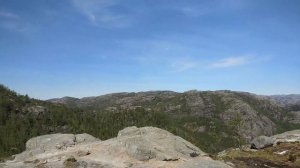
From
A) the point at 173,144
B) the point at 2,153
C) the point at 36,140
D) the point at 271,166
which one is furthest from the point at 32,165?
the point at 2,153

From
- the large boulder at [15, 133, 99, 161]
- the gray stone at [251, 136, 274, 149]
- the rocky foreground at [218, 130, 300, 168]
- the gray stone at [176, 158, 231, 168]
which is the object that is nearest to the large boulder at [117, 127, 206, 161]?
the gray stone at [176, 158, 231, 168]

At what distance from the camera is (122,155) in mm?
36500

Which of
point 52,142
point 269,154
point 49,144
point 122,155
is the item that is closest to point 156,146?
point 122,155

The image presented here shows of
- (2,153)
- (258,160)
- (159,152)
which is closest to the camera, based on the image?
(159,152)

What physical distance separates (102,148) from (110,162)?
3660 mm

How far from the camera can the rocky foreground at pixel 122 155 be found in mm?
34844

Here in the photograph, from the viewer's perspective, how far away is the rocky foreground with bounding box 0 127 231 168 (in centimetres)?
3484

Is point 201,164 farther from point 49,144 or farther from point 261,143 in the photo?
point 261,143

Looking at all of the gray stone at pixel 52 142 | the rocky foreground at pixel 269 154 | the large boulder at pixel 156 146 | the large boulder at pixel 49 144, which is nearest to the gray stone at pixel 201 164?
the large boulder at pixel 156 146

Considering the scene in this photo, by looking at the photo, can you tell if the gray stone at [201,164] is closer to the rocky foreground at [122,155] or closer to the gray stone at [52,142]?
the rocky foreground at [122,155]

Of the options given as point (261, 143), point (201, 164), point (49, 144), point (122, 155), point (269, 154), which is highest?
point (49, 144)

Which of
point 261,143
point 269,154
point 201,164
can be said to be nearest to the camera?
point 201,164

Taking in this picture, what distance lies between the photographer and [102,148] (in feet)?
125

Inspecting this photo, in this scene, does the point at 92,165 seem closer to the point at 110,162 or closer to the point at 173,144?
the point at 110,162
